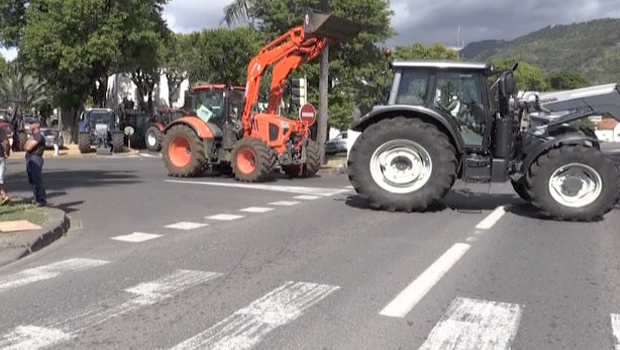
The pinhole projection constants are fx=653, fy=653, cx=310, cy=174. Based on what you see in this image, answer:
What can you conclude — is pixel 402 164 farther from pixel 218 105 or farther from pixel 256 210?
pixel 218 105

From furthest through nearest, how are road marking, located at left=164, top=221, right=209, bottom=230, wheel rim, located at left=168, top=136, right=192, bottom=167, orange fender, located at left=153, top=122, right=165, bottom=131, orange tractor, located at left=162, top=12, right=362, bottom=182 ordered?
orange fender, located at left=153, top=122, right=165, bottom=131
wheel rim, located at left=168, top=136, right=192, bottom=167
orange tractor, located at left=162, top=12, right=362, bottom=182
road marking, located at left=164, top=221, right=209, bottom=230

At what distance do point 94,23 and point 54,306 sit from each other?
28.2 metres

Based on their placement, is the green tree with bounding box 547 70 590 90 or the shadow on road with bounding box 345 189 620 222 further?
the green tree with bounding box 547 70 590 90

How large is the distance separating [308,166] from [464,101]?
749cm

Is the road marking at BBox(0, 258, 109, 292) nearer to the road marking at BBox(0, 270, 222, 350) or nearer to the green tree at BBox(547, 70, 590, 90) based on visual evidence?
the road marking at BBox(0, 270, 222, 350)

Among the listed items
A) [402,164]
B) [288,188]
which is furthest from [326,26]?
[402,164]

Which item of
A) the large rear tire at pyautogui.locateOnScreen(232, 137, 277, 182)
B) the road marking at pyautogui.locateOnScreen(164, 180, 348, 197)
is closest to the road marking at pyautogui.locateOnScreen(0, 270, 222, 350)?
the road marking at pyautogui.locateOnScreen(164, 180, 348, 197)

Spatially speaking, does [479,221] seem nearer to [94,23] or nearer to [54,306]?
[54,306]

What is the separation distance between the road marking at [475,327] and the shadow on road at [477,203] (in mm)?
5455

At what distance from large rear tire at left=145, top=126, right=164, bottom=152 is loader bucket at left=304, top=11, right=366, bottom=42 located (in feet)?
59.3

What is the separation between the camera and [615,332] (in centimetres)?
493

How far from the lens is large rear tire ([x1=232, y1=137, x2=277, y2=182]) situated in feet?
52.3

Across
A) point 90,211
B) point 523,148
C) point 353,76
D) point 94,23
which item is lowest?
point 90,211

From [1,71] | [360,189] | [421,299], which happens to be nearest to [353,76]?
[360,189]
